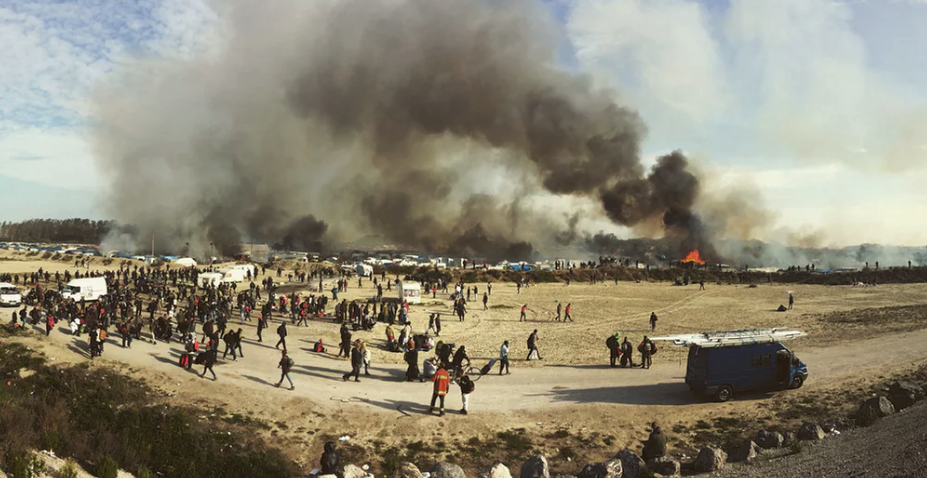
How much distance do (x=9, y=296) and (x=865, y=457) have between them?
122 ft

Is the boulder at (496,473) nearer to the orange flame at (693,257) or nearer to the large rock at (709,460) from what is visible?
the large rock at (709,460)

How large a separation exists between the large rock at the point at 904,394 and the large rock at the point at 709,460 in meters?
5.65

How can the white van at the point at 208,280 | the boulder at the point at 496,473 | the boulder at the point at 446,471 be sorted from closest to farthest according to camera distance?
1. the boulder at the point at 496,473
2. the boulder at the point at 446,471
3. the white van at the point at 208,280

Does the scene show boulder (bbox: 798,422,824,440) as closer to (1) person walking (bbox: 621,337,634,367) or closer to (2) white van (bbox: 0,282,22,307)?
(1) person walking (bbox: 621,337,634,367)

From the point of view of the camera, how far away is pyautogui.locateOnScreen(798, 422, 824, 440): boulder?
1193 cm

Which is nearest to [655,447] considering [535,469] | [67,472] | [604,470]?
[604,470]

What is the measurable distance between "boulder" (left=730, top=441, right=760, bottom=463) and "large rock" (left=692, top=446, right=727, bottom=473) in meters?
0.39

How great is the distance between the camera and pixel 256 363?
20156mm

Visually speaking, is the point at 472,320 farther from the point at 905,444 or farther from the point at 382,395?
the point at 905,444

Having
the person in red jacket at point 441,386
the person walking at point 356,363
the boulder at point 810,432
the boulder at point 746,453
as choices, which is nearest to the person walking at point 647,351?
the boulder at point 810,432

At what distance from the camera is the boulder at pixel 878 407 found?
12797mm

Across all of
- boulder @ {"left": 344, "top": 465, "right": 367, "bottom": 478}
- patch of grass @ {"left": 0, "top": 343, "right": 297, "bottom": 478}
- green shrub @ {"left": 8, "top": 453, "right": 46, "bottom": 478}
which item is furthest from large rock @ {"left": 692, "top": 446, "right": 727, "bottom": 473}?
green shrub @ {"left": 8, "top": 453, "right": 46, "bottom": 478}

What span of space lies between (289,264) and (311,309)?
4400 cm

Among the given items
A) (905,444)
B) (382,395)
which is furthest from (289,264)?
(905,444)
